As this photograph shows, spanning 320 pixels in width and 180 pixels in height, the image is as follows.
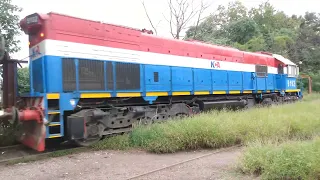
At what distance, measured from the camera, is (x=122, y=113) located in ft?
29.1

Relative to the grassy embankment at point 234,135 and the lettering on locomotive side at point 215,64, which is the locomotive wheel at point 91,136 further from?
the lettering on locomotive side at point 215,64

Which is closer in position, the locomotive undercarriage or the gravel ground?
the gravel ground

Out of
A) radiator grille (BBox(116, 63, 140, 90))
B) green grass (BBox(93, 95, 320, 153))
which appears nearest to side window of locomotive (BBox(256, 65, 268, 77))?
green grass (BBox(93, 95, 320, 153))

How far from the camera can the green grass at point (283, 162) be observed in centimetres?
452

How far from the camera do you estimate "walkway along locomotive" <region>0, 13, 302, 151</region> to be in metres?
7.45

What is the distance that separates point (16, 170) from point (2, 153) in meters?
1.70

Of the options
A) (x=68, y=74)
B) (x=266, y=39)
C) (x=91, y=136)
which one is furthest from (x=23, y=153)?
(x=266, y=39)

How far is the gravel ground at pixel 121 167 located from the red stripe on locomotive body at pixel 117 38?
120 inches

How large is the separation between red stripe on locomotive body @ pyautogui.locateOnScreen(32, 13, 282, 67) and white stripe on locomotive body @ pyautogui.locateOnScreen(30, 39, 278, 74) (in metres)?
0.12

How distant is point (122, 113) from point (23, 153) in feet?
9.15

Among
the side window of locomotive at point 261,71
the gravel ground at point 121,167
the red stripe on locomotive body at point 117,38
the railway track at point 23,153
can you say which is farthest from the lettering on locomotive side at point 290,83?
the railway track at point 23,153

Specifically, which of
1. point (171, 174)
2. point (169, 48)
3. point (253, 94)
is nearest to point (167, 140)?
point (171, 174)

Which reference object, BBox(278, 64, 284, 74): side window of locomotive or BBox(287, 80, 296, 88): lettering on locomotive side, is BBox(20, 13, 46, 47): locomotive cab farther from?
BBox(287, 80, 296, 88): lettering on locomotive side

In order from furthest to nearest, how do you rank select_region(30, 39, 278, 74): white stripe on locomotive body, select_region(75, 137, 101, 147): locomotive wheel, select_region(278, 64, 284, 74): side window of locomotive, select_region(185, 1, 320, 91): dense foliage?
select_region(185, 1, 320, 91): dense foliage, select_region(278, 64, 284, 74): side window of locomotive, select_region(75, 137, 101, 147): locomotive wheel, select_region(30, 39, 278, 74): white stripe on locomotive body
